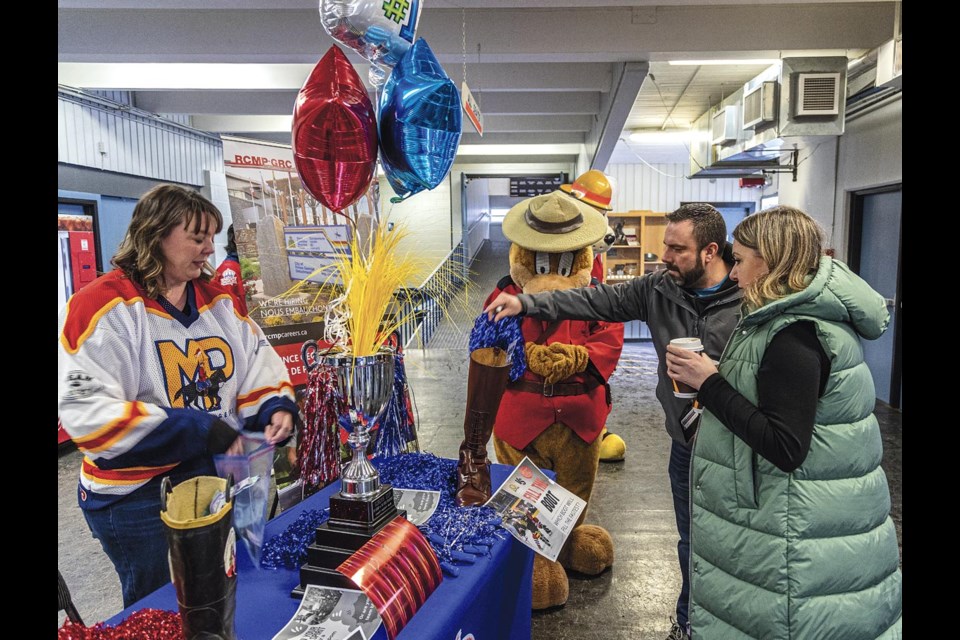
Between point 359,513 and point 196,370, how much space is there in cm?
64

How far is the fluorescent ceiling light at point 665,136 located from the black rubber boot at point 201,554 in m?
8.24

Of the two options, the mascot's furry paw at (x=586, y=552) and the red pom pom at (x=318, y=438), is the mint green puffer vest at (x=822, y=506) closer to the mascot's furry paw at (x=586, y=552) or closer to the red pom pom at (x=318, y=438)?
the red pom pom at (x=318, y=438)

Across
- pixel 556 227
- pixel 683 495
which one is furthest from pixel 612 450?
pixel 556 227

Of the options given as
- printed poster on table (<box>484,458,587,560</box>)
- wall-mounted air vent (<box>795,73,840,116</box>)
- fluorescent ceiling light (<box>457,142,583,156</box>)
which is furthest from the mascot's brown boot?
fluorescent ceiling light (<box>457,142,583,156</box>)

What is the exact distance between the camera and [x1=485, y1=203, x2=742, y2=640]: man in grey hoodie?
1967 millimetres

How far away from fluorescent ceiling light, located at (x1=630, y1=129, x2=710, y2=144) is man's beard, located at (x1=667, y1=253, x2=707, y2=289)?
6.63m

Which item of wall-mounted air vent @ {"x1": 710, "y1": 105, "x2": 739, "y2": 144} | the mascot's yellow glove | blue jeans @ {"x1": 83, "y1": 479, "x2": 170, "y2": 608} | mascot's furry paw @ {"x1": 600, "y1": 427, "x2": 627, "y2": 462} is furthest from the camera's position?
wall-mounted air vent @ {"x1": 710, "y1": 105, "x2": 739, "y2": 144}

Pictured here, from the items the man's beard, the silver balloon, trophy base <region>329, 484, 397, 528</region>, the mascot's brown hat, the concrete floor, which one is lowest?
the concrete floor

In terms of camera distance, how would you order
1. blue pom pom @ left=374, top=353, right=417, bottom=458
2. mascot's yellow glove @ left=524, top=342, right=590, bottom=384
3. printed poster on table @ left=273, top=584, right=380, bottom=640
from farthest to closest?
mascot's yellow glove @ left=524, top=342, right=590, bottom=384 → blue pom pom @ left=374, top=353, right=417, bottom=458 → printed poster on table @ left=273, top=584, right=380, bottom=640

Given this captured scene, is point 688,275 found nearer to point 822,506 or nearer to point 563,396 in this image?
point 563,396

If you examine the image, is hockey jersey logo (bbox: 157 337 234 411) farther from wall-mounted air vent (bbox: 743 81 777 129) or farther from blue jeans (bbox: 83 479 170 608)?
wall-mounted air vent (bbox: 743 81 777 129)

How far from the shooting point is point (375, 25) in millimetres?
1444
